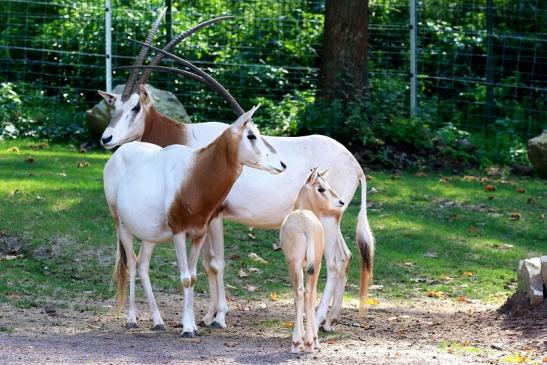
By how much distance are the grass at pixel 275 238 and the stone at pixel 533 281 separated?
4.15ft

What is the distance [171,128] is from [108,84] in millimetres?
6143

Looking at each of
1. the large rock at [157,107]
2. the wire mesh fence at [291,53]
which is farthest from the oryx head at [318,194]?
the wire mesh fence at [291,53]

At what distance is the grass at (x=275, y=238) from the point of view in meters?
9.73

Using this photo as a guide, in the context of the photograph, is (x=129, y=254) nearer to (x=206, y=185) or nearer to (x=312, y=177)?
(x=206, y=185)

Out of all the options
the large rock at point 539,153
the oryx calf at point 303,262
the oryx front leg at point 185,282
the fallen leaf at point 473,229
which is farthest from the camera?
the large rock at point 539,153

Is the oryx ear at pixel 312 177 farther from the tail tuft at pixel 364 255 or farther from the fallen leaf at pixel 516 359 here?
the fallen leaf at pixel 516 359

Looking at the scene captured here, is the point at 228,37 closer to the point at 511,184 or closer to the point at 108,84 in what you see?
the point at 108,84

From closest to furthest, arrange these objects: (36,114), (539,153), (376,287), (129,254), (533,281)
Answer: (533,281) < (129,254) < (376,287) < (539,153) < (36,114)

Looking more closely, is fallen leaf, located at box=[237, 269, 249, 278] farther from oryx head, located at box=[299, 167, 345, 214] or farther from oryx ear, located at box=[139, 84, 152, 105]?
oryx head, located at box=[299, 167, 345, 214]

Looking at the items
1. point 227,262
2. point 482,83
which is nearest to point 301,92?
point 482,83

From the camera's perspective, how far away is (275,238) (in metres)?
11.1

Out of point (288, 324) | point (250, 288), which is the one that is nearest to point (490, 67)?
point (250, 288)

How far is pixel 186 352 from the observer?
727 cm

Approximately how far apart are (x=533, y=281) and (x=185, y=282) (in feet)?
8.29
